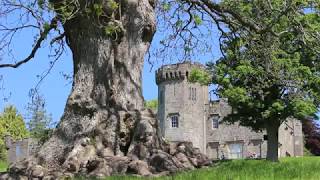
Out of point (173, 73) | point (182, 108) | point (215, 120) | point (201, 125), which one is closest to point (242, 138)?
point (215, 120)

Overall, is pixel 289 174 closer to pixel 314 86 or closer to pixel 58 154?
pixel 58 154

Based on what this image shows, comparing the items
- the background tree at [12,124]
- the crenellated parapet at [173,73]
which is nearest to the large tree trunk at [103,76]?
the crenellated parapet at [173,73]

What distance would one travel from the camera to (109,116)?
1253 cm

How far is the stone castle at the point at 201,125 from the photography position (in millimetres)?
78625

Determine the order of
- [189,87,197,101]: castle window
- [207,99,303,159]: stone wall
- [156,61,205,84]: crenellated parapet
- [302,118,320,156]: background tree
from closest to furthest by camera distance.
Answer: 1. [207,99,303,159]: stone wall
2. [156,61,205,84]: crenellated parapet
3. [189,87,197,101]: castle window
4. [302,118,320,156]: background tree

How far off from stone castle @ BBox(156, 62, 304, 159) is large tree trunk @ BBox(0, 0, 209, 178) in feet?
213

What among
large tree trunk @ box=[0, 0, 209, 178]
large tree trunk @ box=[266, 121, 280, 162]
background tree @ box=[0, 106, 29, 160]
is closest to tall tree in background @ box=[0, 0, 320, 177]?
large tree trunk @ box=[0, 0, 209, 178]

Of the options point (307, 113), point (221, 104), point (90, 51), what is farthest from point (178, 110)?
point (90, 51)

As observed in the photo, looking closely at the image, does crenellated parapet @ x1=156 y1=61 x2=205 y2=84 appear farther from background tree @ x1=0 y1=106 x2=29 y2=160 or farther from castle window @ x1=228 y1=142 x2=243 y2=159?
background tree @ x1=0 y1=106 x2=29 y2=160

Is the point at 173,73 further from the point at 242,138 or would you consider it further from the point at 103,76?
the point at 103,76

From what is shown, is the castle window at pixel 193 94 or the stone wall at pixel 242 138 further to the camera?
the castle window at pixel 193 94

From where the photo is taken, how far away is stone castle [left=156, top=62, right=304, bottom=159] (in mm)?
78625

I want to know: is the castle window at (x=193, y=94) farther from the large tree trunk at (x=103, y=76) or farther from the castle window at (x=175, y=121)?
the large tree trunk at (x=103, y=76)

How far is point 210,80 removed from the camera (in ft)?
149
